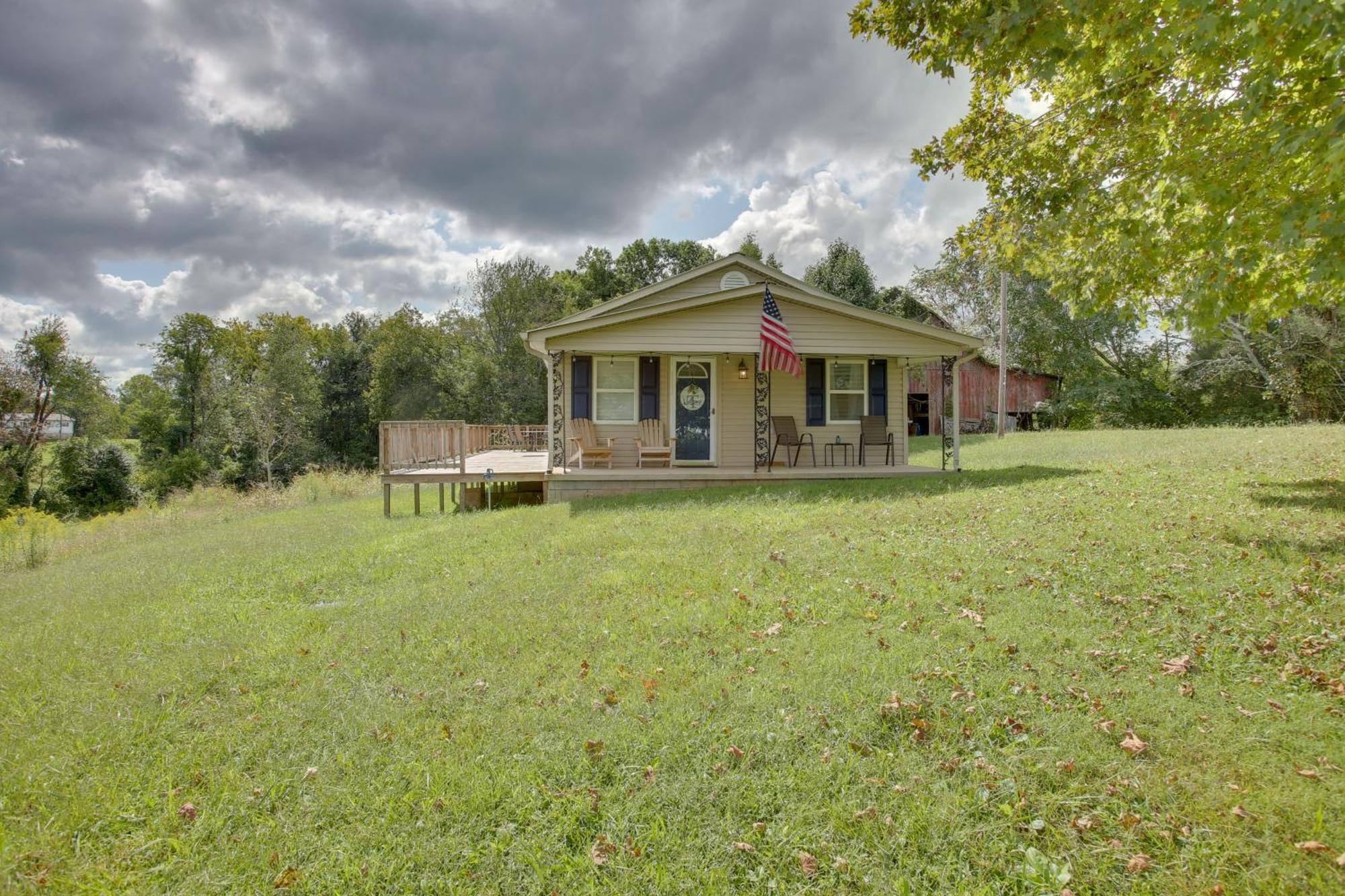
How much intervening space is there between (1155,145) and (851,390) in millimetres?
7384

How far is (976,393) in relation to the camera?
28.0 meters

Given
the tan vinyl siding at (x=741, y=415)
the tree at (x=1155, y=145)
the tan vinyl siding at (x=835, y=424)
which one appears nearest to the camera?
the tree at (x=1155, y=145)


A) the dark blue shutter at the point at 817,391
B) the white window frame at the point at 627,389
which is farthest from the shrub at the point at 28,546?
the dark blue shutter at the point at 817,391

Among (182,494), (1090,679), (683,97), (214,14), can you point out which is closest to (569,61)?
(683,97)

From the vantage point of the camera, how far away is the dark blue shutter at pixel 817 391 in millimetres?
13453

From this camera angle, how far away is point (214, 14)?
8.60 metres

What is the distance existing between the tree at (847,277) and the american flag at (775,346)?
56.6 ft

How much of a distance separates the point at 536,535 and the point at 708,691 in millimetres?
4886

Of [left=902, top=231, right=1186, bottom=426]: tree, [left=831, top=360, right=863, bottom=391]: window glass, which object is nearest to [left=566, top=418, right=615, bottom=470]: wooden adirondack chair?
[left=831, top=360, right=863, bottom=391]: window glass

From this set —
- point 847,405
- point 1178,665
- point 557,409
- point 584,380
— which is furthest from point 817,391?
point 1178,665

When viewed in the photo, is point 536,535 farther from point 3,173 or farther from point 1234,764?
point 3,173

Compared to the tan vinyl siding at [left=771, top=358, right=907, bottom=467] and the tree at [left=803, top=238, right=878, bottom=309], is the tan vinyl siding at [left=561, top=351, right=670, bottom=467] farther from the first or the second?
the tree at [left=803, top=238, right=878, bottom=309]

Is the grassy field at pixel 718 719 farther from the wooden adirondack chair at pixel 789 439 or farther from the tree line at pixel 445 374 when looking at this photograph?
the tree line at pixel 445 374

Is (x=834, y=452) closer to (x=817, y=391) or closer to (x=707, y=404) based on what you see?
(x=817, y=391)
